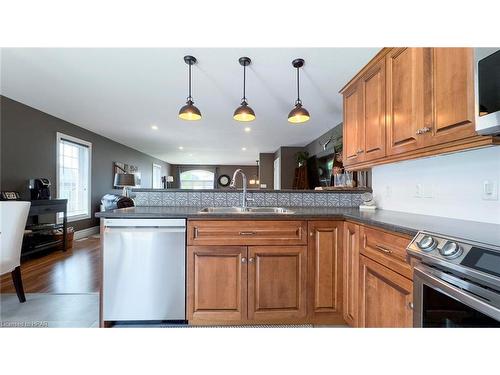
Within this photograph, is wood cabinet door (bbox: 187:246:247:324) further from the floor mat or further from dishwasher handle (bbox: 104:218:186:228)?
the floor mat

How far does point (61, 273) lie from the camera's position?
304 cm

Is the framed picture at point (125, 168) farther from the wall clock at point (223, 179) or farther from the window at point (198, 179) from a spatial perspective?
the wall clock at point (223, 179)

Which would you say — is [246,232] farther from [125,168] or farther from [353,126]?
[125,168]

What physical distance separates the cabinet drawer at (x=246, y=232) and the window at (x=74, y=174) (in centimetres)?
427

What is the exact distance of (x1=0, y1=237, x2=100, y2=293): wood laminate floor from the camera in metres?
2.58

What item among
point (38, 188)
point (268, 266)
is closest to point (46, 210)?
point (38, 188)

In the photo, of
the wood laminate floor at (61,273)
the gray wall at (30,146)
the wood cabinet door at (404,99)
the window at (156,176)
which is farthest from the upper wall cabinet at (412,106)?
the window at (156,176)

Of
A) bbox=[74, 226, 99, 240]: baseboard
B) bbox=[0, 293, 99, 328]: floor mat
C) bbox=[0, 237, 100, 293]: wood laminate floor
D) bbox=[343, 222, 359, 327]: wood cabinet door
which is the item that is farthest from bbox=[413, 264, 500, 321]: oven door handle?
bbox=[74, 226, 99, 240]: baseboard

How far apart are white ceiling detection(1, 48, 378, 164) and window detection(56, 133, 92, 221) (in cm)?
48

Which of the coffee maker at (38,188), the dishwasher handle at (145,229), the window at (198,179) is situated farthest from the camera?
the window at (198,179)

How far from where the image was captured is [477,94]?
1.02m

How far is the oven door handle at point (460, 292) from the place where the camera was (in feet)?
2.27
